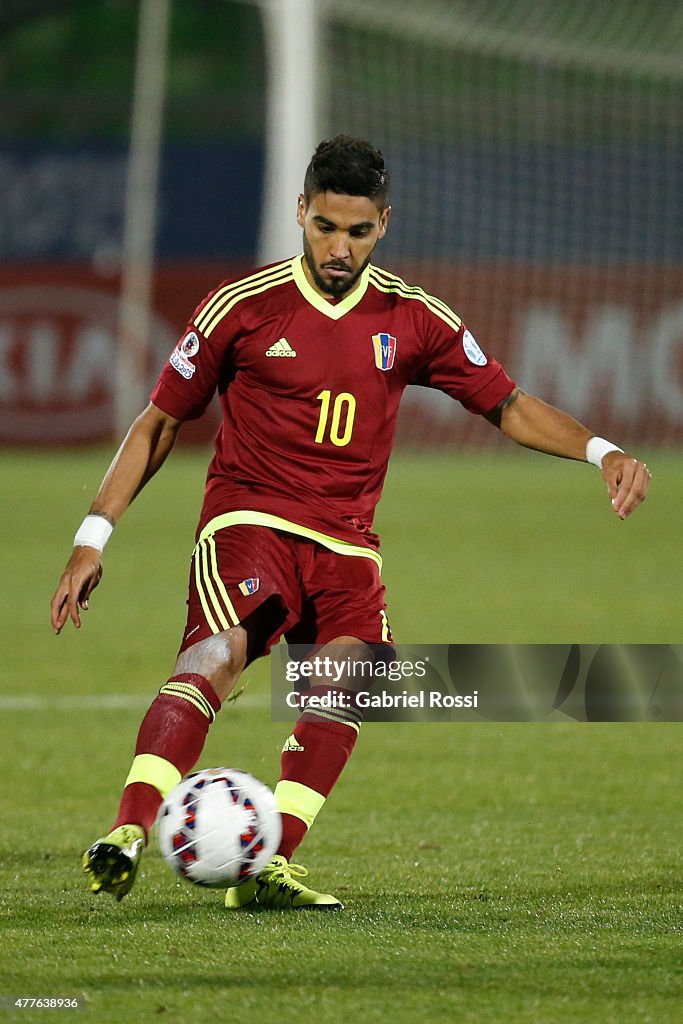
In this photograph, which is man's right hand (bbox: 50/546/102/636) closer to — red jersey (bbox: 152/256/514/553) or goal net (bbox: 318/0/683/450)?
red jersey (bbox: 152/256/514/553)

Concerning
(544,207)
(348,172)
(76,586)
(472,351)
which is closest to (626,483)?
(472,351)

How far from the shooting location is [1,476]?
66.9 ft

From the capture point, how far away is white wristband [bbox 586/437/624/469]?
4.62m

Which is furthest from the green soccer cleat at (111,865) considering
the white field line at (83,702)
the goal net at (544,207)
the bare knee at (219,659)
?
the goal net at (544,207)

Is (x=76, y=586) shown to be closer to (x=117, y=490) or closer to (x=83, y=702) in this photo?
(x=117, y=490)

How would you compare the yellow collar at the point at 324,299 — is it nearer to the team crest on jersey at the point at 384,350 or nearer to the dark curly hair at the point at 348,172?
the team crest on jersey at the point at 384,350

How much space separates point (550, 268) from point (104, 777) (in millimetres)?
17137

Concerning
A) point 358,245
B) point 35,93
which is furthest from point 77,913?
point 35,93

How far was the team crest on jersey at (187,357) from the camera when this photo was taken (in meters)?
4.62

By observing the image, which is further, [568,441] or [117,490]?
[568,441]

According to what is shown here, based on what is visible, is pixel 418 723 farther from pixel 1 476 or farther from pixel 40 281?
pixel 40 281

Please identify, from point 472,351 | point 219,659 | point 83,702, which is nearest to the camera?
point 219,659

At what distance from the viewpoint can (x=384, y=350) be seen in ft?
15.4

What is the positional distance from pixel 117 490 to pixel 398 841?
167cm
